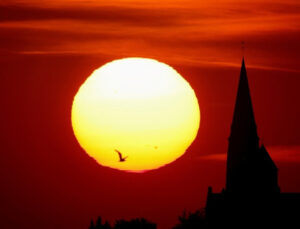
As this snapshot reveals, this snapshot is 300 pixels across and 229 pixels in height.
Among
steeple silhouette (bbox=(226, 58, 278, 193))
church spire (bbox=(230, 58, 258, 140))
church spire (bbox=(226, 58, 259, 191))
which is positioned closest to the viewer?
steeple silhouette (bbox=(226, 58, 278, 193))

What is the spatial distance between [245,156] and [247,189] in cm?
353

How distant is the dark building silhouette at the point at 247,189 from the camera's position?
17912 centimetres

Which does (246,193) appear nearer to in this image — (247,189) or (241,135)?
(247,189)

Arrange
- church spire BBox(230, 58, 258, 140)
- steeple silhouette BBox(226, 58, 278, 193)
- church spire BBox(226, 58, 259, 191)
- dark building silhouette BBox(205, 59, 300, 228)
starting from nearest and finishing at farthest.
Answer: dark building silhouette BBox(205, 59, 300, 228) → steeple silhouette BBox(226, 58, 278, 193) → church spire BBox(226, 58, 259, 191) → church spire BBox(230, 58, 258, 140)

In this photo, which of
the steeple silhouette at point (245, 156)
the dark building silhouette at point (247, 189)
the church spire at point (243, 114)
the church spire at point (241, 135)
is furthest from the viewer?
the church spire at point (243, 114)

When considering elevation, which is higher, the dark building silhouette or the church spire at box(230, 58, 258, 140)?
the church spire at box(230, 58, 258, 140)

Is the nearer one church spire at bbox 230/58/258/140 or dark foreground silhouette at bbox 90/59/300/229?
dark foreground silhouette at bbox 90/59/300/229

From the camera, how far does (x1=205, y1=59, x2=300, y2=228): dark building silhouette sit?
179 m

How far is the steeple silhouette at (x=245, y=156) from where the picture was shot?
182750 mm

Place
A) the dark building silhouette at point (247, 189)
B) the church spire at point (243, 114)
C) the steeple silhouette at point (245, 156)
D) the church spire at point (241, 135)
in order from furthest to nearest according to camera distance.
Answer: the church spire at point (243, 114), the church spire at point (241, 135), the steeple silhouette at point (245, 156), the dark building silhouette at point (247, 189)

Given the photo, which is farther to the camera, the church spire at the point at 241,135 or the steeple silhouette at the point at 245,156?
the church spire at the point at 241,135

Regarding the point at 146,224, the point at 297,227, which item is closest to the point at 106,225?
the point at 146,224

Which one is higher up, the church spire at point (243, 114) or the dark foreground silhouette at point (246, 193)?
the church spire at point (243, 114)

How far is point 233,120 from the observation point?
18925 centimetres
